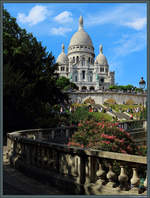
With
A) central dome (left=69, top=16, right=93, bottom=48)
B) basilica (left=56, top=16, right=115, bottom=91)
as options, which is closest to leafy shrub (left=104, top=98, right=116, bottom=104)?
basilica (left=56, top=16, right=115, bottom=91)

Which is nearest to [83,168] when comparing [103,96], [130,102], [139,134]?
[139,134]

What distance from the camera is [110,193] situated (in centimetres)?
449

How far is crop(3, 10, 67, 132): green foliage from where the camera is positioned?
1397 cm

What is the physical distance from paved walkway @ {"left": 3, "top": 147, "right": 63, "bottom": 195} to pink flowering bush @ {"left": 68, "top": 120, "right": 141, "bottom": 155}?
2.75 metres

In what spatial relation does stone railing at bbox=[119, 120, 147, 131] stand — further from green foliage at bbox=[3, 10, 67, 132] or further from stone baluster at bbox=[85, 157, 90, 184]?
stone baluster at bbox=[85, 157, 90, 184]

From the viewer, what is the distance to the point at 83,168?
5039 mm

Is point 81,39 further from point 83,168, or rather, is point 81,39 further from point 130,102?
point 83,168

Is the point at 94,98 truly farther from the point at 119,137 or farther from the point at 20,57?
the point at 119,137

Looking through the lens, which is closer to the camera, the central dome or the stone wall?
the stone wall

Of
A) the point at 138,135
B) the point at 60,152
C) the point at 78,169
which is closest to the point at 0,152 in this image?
the point at 60,152

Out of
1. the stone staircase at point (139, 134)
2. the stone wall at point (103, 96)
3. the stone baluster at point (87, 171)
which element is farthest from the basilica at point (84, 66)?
the stone baluster at point (87, 171)

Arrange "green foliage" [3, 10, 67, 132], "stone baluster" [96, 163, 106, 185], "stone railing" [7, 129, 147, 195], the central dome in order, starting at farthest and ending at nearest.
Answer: the central dome < "green foliage" [3, 10, 67, 132] < "stone baluster" [96, 163, 106, 185] < "stone railing" [7, 129, 147, 195]

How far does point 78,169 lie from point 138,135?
13081 millimetres

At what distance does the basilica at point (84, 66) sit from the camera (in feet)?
310
